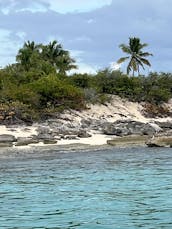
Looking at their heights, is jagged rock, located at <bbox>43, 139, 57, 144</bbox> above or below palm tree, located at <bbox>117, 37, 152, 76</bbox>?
below

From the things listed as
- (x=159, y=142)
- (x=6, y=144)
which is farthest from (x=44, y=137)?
(x=159, y=142)

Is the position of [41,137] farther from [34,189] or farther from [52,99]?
[34,189]

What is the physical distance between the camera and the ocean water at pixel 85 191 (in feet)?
35.9

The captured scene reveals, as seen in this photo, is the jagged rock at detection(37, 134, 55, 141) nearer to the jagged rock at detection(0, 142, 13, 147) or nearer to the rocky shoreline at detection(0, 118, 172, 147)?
the rocky shoreline at detection(0, 118, 172, 147)

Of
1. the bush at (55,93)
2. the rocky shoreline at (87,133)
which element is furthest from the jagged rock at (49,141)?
the bush at (55,93)

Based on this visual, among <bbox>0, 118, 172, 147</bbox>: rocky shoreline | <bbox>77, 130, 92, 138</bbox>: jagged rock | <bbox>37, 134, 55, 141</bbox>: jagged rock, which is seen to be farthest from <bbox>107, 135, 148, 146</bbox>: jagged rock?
<bbox>37, 134, 55, 141</bbox>: jagged rock

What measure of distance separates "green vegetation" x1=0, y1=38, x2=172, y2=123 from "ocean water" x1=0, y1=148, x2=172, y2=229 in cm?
1520

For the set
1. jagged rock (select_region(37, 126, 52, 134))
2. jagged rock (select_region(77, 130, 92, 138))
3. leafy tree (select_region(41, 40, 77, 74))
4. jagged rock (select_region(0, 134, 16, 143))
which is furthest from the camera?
leafy tree (select_region(41, 40, 77, 74))

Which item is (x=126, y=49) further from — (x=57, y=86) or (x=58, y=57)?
(x=57, y=86)

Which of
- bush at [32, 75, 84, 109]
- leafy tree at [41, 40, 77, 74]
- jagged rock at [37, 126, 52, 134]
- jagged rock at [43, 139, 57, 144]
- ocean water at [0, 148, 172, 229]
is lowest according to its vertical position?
ocean water at [0, 148, 172, 229]

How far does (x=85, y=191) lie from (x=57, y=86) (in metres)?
30.2

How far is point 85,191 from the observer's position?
15.0 m

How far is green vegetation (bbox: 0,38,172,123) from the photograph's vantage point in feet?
139

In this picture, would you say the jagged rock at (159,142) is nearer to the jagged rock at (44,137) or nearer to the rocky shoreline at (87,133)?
the rocky shoreline at (87,133)
